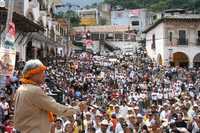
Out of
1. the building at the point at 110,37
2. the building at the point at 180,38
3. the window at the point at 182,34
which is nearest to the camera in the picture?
the building at the point at 180,38

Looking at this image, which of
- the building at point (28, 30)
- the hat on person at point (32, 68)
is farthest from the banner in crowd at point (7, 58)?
the building at point (28, 30)

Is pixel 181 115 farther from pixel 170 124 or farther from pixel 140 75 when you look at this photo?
pixel 140 75

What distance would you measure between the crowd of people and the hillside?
33583 millimetres

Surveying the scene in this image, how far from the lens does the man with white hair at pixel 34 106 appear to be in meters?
5.60

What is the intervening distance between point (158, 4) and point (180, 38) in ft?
180

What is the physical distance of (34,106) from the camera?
5633mm

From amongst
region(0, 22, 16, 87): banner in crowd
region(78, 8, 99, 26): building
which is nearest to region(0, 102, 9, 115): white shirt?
region(0, 22, 16, 87): banner in crowd

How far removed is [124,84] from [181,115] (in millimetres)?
21086

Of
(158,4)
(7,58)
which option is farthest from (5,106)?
(158,4)

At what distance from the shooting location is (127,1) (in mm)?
125500

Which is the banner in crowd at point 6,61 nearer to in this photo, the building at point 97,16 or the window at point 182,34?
the window at point 182,34

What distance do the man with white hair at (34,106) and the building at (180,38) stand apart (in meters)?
48.1


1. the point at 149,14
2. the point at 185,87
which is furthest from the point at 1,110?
the point at 149,14

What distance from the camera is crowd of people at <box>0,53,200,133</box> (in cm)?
1276
